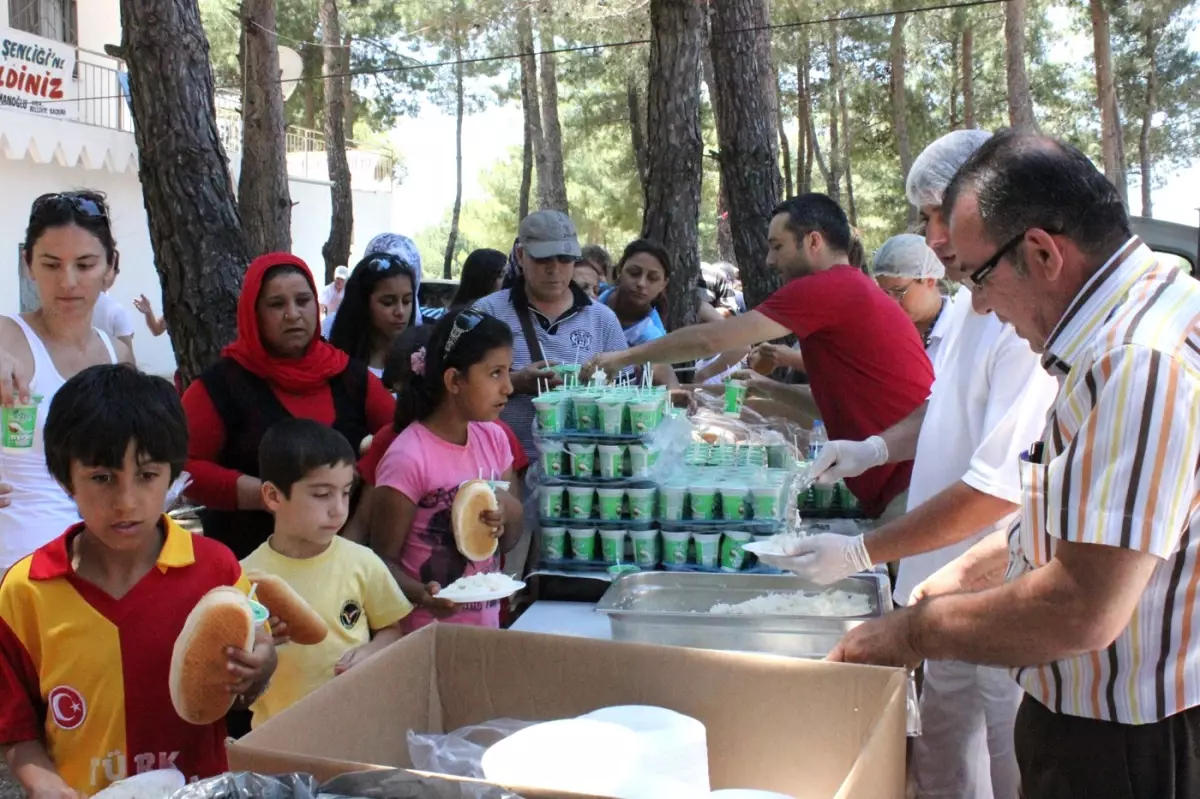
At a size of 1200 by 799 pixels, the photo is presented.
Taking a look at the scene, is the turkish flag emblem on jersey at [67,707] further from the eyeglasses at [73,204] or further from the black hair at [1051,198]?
the black hair at [1051,198]

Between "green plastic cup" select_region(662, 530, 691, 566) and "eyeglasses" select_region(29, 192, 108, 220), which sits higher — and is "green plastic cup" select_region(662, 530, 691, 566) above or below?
below

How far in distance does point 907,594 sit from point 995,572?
3.24 ft

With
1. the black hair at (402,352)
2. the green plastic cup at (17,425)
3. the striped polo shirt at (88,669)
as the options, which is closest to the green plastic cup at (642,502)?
the black hair at (402,352)

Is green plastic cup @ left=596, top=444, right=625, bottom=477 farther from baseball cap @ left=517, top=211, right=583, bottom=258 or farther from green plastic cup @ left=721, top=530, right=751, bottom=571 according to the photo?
baseball cap @ left=517, top=211, right=583, bottom=258

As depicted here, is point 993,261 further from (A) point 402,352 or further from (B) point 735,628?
(A) point 402,352

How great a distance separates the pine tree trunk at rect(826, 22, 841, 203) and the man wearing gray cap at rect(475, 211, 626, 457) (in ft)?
68.7

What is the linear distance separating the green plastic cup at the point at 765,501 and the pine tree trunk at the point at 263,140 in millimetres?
9290

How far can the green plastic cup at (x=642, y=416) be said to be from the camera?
11.0 ft

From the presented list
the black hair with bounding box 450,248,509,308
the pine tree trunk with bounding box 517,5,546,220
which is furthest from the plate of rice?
Result: the pine tree trunk with bounding box 517,5,546,220

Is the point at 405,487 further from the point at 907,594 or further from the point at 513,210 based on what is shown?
the point at 513,210

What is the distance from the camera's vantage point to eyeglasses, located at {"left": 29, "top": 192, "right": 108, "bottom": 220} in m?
2.94

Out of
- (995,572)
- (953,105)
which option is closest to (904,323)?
(995,572)

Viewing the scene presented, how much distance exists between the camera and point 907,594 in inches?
126

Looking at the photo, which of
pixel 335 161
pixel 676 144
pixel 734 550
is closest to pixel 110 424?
pixel 734 550
